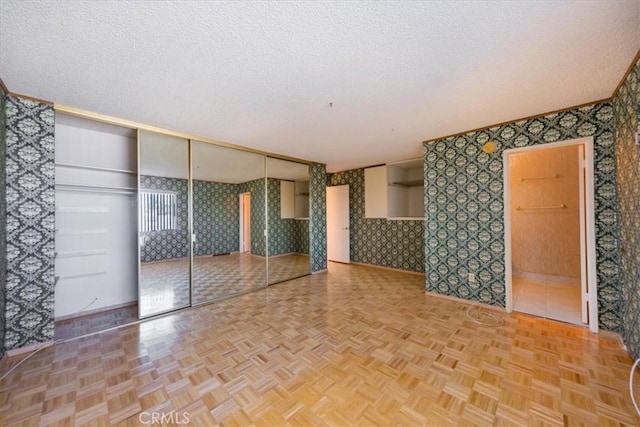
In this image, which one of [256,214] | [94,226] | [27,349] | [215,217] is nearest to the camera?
[27,349]

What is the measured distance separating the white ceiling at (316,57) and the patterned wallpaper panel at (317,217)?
258cm

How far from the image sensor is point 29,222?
2.34 m

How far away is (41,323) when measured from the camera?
238 cm

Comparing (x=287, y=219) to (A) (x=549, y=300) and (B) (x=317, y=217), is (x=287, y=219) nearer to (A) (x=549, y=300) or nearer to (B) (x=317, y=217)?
(B) (x=317, y=217)

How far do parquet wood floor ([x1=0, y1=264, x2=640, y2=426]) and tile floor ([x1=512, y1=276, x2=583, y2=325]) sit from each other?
0.99 ft

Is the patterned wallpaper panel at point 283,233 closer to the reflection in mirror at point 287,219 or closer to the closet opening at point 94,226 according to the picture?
the reflection in mirror at point 287,219

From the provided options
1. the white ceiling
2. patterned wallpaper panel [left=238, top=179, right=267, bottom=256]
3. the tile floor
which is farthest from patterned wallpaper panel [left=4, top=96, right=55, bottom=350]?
the tile floor

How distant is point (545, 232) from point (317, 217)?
444 cm

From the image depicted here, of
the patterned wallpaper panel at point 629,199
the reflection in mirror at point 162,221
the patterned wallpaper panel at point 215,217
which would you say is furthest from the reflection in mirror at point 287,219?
the patterned wallpaper panel at point 629,199

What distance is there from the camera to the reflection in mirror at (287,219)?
5.21 m

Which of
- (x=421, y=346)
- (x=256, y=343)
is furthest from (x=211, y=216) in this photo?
(x=421, y=346)

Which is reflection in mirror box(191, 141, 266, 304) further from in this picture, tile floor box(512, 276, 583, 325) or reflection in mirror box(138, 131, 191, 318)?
tile floor box(512, 276, 583, 325)

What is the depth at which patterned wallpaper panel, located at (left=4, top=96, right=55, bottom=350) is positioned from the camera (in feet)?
7.40

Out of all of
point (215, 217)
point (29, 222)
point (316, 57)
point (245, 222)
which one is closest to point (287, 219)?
point (245, 222)
